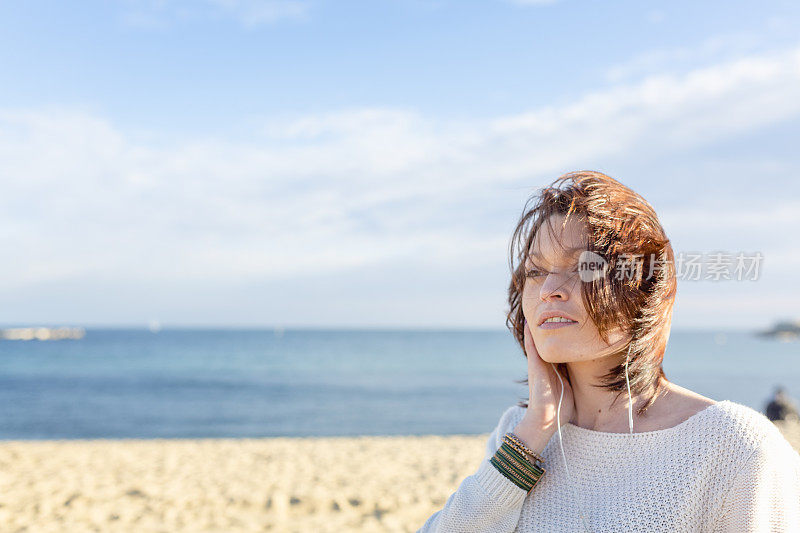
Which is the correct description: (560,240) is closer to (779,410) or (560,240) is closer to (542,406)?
(542,406)

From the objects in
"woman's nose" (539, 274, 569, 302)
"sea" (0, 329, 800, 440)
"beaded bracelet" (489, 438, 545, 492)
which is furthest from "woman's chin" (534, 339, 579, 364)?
"sea" (0, 329, 800, 440)

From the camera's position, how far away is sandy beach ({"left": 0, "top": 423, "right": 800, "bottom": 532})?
5.06m

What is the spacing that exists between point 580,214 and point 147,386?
1130 inches

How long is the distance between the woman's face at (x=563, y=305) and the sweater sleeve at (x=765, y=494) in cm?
32

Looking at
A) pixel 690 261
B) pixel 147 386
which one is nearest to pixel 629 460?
pixel 690 261

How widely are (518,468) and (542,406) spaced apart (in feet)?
0.49

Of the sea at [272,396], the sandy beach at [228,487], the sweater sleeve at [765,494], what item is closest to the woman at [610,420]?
the sweater sleeve at [765,494]

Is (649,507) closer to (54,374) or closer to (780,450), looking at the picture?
(780,450)

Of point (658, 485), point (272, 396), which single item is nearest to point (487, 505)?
point (658, 485)

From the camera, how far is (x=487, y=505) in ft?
4.30

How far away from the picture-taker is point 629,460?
1.23 meters

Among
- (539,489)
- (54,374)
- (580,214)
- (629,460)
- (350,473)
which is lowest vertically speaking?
(54,374)

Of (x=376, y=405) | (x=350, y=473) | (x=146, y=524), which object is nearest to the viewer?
(x=146, y=524)

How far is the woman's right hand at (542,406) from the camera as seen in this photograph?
1.33m
